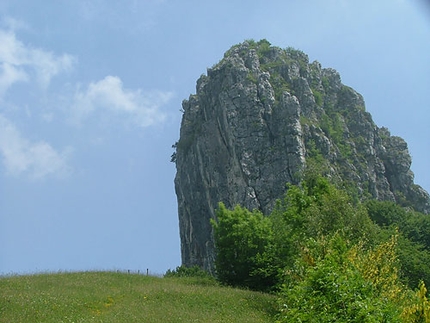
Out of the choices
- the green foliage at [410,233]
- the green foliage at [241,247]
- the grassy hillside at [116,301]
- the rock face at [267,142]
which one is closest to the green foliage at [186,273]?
the green foliage at [241,247]

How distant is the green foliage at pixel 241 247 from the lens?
159ft

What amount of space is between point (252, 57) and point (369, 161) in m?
32.2

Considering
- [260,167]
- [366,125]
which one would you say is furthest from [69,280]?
[366,125]

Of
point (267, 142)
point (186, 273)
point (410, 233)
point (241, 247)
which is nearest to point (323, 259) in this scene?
point (241, 247)

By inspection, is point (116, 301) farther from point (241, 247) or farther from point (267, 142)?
point (267, 142)

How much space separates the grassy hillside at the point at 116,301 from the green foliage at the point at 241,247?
915 cm

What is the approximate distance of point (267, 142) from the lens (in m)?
103

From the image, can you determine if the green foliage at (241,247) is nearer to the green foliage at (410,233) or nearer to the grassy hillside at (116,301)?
the grassy hillside at (116,301)

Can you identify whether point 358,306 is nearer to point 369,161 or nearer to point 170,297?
point 170,297

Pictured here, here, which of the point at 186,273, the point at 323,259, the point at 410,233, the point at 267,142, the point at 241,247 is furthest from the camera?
the point at 267,142

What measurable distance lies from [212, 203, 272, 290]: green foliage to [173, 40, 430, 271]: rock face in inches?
1753

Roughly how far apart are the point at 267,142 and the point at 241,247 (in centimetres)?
5465

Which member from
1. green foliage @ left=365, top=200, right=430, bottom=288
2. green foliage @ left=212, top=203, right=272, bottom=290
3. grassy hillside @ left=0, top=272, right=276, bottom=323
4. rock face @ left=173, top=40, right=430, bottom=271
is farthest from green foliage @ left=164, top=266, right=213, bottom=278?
rock face @ left=173, top=40, right=430, bottom=271

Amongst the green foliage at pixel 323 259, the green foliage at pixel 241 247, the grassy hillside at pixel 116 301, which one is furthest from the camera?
the green foliage at pixel 241 247
